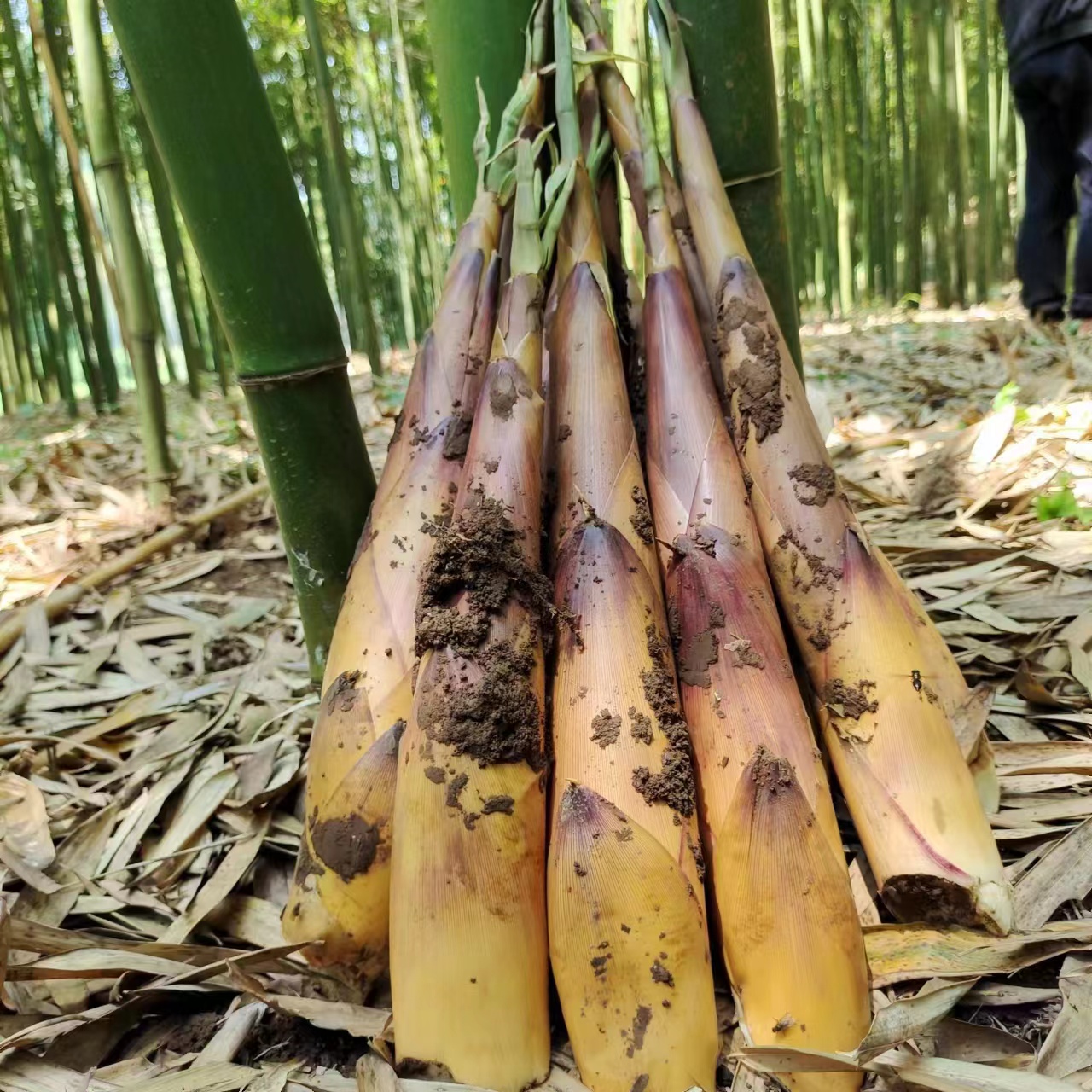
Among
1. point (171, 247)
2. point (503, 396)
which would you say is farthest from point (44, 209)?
point (503, 396)

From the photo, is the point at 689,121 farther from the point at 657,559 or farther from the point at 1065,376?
the point at 1065,376

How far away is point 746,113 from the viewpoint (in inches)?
38.7

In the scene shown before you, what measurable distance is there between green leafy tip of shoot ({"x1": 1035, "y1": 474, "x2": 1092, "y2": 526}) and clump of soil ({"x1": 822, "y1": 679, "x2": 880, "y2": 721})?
101cm

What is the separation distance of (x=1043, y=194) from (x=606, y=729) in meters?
3.98

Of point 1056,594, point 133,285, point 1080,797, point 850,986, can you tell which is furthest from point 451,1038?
point 133,285

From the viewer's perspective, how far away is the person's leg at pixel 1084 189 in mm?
2805

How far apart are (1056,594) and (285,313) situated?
1184 millimetres

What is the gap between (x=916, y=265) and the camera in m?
7.30

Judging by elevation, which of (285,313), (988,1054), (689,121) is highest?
(689,121)

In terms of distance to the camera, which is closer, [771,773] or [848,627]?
[771,773]

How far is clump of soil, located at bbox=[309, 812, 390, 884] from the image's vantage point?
29.0 inches

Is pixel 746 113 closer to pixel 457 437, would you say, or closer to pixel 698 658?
pixel 457 437

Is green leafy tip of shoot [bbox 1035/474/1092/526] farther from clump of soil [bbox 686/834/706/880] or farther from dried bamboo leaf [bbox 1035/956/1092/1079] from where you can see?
clump of soil [bbox 686/834/706/880]

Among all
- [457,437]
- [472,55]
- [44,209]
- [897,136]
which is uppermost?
[897,136]
